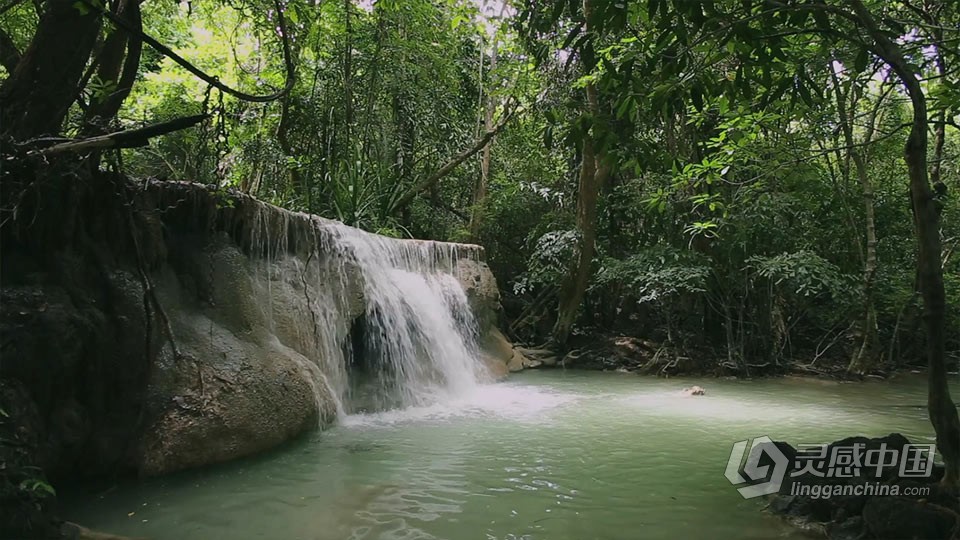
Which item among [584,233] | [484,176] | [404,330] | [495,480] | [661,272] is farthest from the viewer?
[484,176]

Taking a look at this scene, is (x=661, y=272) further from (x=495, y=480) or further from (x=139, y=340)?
(x=139, y=340)

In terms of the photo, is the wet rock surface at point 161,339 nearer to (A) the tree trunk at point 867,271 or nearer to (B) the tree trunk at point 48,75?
(B) the tree trunk at point 48,75

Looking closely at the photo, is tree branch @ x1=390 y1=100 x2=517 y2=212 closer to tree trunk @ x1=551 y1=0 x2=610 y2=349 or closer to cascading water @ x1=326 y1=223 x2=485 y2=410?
tree trunk @ x1=551 y1=0 x2=610 y2=349

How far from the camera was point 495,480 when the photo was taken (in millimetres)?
4164

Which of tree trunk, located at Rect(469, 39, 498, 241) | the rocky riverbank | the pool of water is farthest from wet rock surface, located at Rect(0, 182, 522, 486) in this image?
tree trunk, located at Rect(469, 39, 498, 241)

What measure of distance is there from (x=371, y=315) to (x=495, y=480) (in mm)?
3723

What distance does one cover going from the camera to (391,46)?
10.5 meters

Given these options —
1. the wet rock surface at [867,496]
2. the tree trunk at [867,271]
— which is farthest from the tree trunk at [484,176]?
the wet rock surface at [867,496]

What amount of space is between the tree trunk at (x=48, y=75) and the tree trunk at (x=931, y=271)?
4.42 meters

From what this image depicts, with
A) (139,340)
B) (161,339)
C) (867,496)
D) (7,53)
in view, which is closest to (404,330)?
(161,339)

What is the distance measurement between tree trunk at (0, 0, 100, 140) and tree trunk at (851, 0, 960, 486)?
442 centimetres

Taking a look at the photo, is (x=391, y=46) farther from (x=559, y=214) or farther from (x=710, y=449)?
(x=710, y=449)

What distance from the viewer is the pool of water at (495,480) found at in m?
3.32

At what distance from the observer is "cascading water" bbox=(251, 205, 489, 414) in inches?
253
